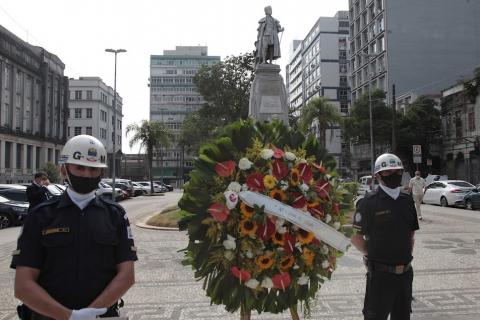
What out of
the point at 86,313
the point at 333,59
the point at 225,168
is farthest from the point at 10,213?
the point at 333,59

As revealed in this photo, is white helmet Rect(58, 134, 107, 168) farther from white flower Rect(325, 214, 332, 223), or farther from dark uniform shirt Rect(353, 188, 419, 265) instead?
dark uniform shirt Rect(353, 188, 419, 265)

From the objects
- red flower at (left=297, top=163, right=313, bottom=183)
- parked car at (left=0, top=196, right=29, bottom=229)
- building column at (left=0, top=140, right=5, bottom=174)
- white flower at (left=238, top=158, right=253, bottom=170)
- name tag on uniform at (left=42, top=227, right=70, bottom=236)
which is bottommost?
parked car at (left=0, top=196, right=29, bottom=229)

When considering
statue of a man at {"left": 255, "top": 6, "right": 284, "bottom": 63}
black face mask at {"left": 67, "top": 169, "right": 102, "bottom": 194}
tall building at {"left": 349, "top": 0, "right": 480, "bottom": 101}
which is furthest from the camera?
tall building at {"left": 349, "top": 0, "right": 480, "bottom": 101}

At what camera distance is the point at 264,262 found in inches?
139

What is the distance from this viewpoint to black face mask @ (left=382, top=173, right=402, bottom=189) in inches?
181

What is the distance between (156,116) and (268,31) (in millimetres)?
99253

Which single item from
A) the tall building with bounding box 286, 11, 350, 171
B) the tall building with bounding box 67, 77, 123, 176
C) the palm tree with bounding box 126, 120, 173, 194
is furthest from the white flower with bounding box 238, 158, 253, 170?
the tall building with bounding box 286, 11, 350, 171

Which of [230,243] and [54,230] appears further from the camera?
[230,243]

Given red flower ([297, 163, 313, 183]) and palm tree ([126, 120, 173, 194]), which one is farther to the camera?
palm tree ([126, 120, 173, 194])

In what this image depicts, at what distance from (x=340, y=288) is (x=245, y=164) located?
4.38m

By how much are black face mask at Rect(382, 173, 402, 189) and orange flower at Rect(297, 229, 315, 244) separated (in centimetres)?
136

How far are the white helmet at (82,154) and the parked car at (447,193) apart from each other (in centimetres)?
2492

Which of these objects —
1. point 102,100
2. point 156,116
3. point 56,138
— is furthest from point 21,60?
point 156,116

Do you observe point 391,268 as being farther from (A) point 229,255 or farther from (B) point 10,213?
(B) point 10,213
